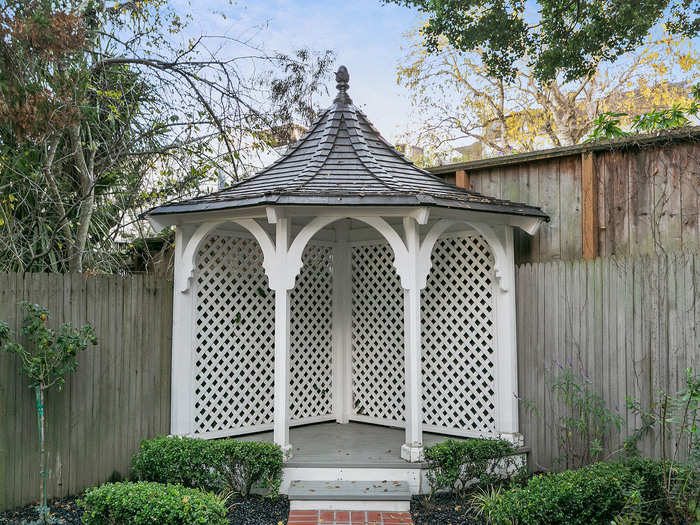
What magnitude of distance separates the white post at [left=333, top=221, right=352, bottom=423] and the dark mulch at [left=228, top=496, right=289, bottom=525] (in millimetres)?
2267

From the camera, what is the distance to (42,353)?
465cm

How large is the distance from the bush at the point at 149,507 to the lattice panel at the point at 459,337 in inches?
A: 121

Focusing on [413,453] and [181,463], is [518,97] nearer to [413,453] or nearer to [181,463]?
[413,453]

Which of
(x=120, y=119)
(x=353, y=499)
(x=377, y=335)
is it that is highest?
(x=120, y=119)

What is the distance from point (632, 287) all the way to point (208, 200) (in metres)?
3.94

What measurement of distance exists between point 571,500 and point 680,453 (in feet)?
4.37

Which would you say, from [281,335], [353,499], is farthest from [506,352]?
[281,335]

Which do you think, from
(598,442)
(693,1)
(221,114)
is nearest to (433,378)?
(598,442)

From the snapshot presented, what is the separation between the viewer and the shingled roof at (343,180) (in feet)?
17.1

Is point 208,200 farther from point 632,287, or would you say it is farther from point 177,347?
point 632,287

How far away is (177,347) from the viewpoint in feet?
19.6

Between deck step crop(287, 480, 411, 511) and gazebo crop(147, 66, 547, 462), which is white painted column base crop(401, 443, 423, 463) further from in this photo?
deck step crop(287, 480, 411, 511)

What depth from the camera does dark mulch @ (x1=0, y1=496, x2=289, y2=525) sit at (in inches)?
182

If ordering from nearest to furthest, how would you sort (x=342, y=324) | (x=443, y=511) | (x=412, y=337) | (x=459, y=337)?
(x=443, y=511) → (x=412, y=337) → (x=459, y=337) → (x=342, y=324)
